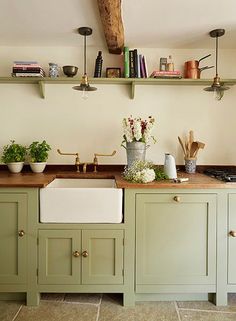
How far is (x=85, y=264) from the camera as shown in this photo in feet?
5.89

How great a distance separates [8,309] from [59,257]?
20.1 inches

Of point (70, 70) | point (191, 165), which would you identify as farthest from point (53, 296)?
point (70, 70)

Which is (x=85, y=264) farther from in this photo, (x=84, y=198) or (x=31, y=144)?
(x=31, y=144)

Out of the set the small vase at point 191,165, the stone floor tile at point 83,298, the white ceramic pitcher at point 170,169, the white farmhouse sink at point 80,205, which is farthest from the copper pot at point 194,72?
the stone floor tile at point 83,298

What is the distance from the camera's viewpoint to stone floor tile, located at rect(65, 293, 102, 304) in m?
1.87

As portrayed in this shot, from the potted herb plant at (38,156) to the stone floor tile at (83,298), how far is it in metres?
1.08

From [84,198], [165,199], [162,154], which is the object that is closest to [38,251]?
[84,198]

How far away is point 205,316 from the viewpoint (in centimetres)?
173

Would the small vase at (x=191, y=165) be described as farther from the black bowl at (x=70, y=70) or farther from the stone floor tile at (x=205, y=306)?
the black bowl at (x=70, y=70)

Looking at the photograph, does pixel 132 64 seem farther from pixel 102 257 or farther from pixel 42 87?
pixel 102 257

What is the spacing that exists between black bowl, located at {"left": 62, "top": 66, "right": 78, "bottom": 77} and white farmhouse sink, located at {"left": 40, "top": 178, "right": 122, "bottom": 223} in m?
1.10

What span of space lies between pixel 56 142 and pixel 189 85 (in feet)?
4.62

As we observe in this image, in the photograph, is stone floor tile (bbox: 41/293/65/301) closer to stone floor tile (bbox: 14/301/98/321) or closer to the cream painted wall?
stone floor tile (bbox: 14/301/98/321)

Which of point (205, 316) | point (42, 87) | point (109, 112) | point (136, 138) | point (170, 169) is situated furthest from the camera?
point (109, 112)
